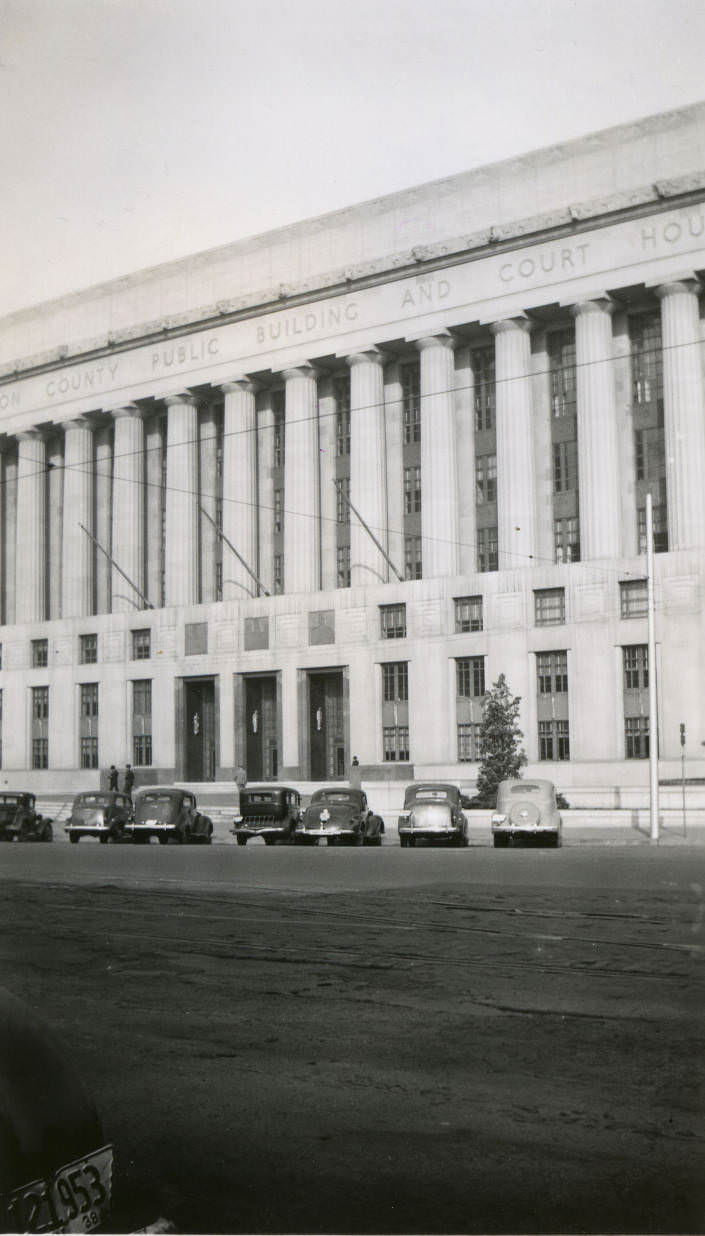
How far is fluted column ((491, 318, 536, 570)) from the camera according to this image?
184 ft

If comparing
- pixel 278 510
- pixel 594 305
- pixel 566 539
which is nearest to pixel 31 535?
pixel 278 510

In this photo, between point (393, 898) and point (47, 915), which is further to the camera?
point (393, 898)

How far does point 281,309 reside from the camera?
63.2 m

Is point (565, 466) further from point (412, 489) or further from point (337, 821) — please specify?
point (337, 821)

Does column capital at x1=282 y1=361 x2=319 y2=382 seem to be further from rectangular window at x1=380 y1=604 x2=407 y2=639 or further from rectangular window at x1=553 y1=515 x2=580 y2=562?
rectangular window at x1=553 y1=515 x2=580 y2=562

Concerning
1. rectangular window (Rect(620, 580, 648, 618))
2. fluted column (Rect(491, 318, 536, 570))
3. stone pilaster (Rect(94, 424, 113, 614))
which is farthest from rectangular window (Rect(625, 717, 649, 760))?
stone pilaster (Rect(94, 424, 113, 614))

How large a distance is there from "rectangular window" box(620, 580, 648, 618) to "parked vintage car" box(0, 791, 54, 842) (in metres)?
26.1

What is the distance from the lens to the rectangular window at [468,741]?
56.0m

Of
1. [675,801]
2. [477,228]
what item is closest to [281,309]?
[477,228]

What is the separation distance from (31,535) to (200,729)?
1695 cm

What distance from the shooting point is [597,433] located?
54.2 meters

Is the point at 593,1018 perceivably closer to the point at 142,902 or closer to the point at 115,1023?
the point at 115,1023

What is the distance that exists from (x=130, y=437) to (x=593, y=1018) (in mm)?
63721

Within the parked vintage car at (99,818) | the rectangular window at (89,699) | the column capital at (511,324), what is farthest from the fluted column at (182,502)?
the parked vintage car at (99,818)
